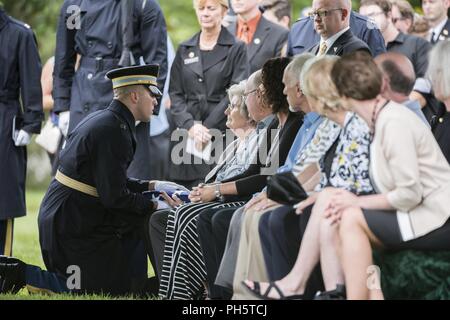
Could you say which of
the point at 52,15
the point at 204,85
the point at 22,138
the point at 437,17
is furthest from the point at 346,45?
the point at 52,15

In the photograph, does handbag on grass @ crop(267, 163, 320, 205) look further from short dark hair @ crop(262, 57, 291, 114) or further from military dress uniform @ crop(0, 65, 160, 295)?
military dress uniform @ crop(0, 65, 160, 295)

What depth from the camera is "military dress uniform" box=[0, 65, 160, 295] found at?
8164mm

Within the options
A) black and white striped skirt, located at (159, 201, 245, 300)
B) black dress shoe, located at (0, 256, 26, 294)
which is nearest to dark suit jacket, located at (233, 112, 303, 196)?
black and white striped skirt, located at (159, 201, 245, 300)

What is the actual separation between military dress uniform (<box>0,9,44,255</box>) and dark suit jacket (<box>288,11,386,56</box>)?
202 cm

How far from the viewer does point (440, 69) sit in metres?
6.86

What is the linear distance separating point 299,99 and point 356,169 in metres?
0.87

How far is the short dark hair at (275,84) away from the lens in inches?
300

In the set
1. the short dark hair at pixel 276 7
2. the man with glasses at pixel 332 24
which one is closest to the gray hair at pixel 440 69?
the man with glasses at pixel 332 24

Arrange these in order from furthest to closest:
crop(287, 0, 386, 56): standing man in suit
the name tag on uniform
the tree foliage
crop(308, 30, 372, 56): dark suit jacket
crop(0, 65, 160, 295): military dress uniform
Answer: the tree foliage → the name tag on uniform → crop(287, 0, 386, 56): standing man in suit → crop(0, 65, 160, 295): military dress uniform → crop(308, 30, 372, 56): dark suit jacket

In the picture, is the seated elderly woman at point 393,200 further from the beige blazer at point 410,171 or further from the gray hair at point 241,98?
the gray hair at point 241,98

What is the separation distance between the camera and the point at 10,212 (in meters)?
9.72

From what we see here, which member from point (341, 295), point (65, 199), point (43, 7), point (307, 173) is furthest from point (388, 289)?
point (43, 7)

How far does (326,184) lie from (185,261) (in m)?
1.33
